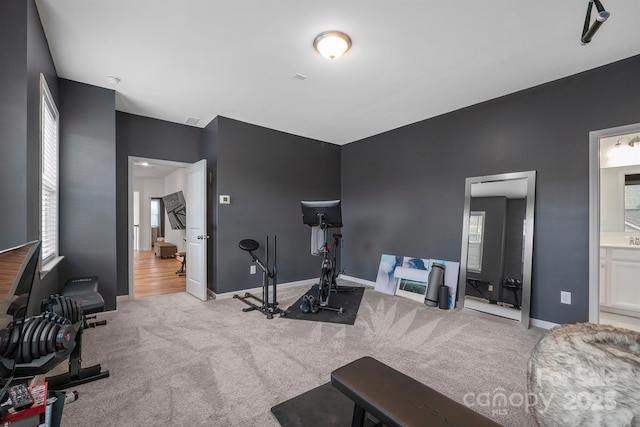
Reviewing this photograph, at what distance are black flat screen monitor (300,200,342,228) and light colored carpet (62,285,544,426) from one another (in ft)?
4.08

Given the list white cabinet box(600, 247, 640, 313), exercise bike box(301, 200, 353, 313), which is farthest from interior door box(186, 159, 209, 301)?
white cabinet box(600, 247, 640, 313)

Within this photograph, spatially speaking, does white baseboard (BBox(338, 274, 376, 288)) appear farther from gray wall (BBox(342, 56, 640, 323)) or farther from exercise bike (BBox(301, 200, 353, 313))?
exercise bike (BBox(301, 200, 353, 313))

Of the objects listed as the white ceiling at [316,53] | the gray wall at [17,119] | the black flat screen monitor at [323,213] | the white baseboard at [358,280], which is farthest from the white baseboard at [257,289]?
the white ceiling at [316,53]

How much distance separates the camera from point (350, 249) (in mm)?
5367

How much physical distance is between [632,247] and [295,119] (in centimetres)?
470

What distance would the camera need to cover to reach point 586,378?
27.1 inches

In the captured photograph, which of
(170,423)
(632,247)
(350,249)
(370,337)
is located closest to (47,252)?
(170,423)

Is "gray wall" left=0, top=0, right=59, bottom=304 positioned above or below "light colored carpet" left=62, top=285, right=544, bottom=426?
above

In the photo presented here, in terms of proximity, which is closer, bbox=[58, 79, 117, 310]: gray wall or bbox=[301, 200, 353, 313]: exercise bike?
bbox=[58, 79, 117, 310]: gray wall

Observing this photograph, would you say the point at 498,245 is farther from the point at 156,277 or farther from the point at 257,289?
the point at 156,277

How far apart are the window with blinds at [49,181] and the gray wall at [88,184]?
0.44ft

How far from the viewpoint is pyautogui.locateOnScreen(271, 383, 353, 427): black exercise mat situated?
163 centimetres

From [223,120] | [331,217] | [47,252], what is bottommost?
[47,252]

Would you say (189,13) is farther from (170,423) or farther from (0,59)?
(170,423)
